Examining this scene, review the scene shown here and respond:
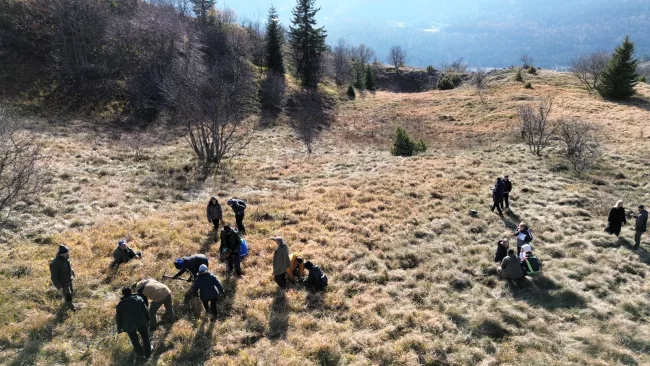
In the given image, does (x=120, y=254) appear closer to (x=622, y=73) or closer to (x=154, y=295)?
(x=154, y=295)

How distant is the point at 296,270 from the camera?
449 inches

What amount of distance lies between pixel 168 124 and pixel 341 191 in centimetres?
2053

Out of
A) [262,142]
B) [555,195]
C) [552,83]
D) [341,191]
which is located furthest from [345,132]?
[552,83]

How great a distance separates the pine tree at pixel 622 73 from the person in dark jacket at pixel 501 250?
145 ft

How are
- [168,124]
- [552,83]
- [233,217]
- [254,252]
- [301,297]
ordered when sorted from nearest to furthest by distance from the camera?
[301,297]
[254,252]
[233,217]
[168,124]
[552,83]

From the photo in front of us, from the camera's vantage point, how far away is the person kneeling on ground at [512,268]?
11133mm

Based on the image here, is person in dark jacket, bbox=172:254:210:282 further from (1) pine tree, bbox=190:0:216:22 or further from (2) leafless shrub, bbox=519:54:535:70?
(2) leafless shrub, bbox=519:54:535:70

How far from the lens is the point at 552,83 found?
184 ft

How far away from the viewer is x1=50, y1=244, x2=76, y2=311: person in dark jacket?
9.33 meters

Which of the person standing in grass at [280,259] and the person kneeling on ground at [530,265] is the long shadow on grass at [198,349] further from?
the person kneeling on ground at [530,265]

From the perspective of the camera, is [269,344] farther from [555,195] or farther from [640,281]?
[555,195]

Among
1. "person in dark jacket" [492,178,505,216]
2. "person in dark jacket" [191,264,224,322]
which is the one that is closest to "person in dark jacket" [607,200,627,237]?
"person in dark jacket" [492,178,505,216]

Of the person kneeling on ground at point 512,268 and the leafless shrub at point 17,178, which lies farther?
the leafless shrub at point 17,178

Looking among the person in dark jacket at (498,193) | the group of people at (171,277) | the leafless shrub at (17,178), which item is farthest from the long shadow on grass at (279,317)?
the person in dark jacket at (498,193)
